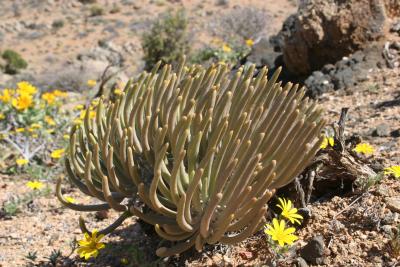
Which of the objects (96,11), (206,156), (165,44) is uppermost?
(206,156)

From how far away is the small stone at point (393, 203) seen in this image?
2.62 metres

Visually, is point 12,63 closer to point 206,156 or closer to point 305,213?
point 305,213

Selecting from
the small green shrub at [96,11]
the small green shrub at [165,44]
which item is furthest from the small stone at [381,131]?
the small green shrub at [96,11]

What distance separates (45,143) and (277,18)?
21.7 m

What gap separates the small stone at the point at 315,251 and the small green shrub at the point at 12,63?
22859 mm

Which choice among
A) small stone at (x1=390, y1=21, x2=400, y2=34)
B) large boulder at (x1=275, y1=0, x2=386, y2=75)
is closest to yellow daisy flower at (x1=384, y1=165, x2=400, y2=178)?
large boulder at (x1=275, y1=0, x2=386, y2=75)

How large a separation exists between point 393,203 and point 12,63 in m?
23.1

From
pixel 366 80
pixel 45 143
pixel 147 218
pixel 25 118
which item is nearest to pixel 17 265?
pixel 147 218

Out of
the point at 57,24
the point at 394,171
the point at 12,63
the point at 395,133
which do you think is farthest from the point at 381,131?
the point at 57,24

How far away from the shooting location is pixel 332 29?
643 centimetres

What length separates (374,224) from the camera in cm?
256

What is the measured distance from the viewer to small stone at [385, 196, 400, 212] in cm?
262

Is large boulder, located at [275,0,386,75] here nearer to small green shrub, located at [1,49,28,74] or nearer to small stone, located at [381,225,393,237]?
small stone, located at [381,225,393,237]

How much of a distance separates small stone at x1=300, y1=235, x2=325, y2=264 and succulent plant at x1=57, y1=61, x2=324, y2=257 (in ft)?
1.17
